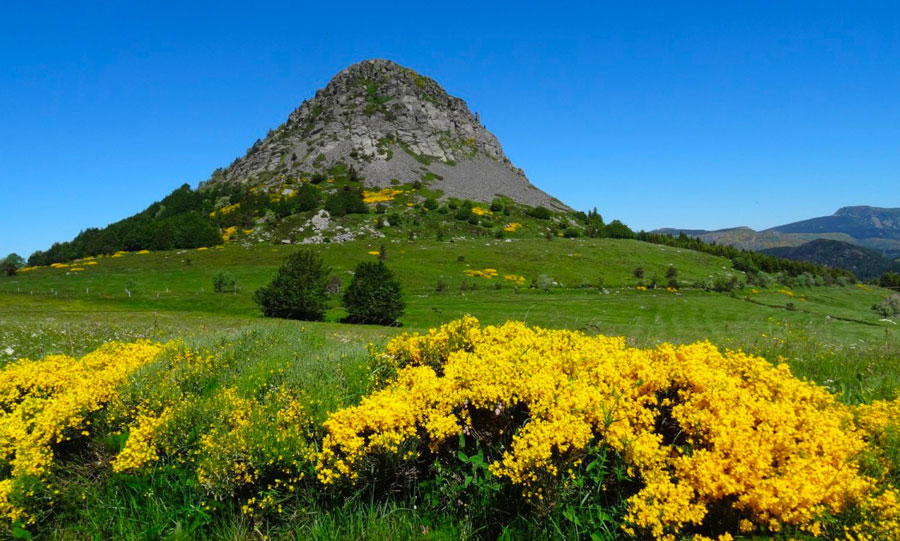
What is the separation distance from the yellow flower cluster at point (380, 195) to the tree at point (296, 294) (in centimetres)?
9914

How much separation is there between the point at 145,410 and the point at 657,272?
96394mm

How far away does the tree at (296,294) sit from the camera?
139 feet

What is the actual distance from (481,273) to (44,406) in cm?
7551

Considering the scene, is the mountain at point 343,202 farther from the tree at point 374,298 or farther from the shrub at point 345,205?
the tree at point 374,298

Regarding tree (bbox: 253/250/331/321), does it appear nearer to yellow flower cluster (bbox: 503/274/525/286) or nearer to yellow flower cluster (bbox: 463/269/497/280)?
yellow flower cluster (bbox: 463/269/497/280)

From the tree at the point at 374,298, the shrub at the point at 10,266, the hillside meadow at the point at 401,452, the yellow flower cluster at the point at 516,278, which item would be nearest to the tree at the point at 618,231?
the yellow flower cluster at the point at 516,278

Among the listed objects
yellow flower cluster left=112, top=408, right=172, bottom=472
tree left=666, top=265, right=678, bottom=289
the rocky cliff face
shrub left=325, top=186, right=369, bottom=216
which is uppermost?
the rocky cliff face

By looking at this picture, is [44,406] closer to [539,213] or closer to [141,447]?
[141,447]

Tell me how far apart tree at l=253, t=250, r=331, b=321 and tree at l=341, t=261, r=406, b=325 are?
2.99m

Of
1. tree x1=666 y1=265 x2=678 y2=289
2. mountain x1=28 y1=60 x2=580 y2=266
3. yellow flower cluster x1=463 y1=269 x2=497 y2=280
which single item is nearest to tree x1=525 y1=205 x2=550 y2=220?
mountain x1=28 y1=60 x2=580 y2=266

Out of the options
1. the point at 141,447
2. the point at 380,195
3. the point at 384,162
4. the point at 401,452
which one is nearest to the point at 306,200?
the point at 380,195

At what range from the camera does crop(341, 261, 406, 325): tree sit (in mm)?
42562

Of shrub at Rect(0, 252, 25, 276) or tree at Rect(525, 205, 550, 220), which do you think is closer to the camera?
shrub at Rect(0, 252, 25, 276)

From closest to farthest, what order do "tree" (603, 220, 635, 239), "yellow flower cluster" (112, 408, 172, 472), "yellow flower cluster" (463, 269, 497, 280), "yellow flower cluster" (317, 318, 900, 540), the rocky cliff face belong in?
1. "yellow flower cluster" (317, 318, 900, 540)
2. "yellow flower cluster" (112, 408, 172, 472)
3. "yellow flower cluster" (463, 269, 497, 280)
4. "tree" (603, 220, 635, 239)
5. the rocky cliff face
